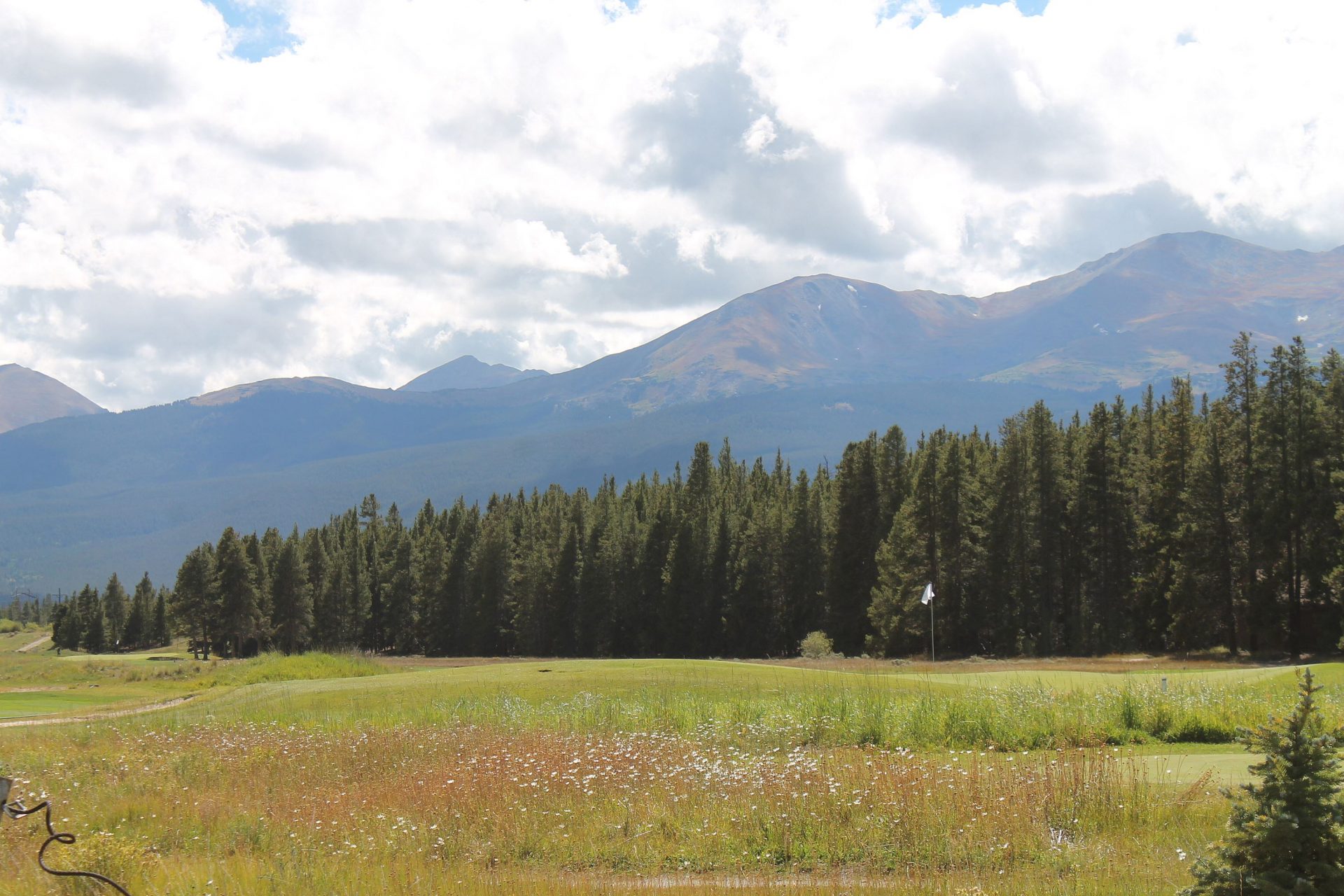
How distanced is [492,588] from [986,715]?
88.1 meters

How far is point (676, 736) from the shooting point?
18.4m

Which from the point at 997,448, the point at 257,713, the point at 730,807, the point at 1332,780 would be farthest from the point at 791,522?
the point at 1332,780

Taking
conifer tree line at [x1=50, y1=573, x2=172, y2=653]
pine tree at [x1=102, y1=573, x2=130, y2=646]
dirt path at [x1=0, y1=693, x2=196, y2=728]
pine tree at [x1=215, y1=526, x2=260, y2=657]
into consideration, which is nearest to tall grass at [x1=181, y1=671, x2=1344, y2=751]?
dirt path at [x1=0, y1=693, x2=196, y2=728]

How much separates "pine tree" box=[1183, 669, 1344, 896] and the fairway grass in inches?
85.8

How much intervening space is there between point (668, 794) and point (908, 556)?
191ft

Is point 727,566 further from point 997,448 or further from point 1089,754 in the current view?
point 1089,754

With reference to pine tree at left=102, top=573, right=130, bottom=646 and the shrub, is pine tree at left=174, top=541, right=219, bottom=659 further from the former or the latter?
the shrub

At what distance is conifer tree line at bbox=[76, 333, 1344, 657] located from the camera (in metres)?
55.4

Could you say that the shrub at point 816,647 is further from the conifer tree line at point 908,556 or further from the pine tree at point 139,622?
the pine tree at point 139,622

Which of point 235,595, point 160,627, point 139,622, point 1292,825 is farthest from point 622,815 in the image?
point 160,627

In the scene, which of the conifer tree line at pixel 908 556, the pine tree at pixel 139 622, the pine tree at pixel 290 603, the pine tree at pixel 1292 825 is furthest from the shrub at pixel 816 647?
the pine tree at pixel 139 622

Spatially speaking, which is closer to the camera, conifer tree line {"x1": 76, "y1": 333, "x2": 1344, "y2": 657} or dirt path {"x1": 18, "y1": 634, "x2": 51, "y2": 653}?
conifer tree line {"x1": 76, "y1": 333, "x2": 1344, "y2": 657}

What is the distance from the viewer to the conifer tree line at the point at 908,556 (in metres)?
55.4

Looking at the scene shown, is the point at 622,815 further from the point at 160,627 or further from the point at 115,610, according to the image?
the point at 115,610
